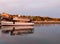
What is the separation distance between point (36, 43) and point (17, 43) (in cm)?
145

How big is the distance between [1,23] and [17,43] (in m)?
21.2

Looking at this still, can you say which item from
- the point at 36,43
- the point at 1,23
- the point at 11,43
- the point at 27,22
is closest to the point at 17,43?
the point at 11,43

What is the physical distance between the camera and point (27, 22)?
123 ft

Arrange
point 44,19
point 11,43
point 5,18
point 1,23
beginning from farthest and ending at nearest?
point 44,19 → point 5,18 → point 1,23 → point 11,43

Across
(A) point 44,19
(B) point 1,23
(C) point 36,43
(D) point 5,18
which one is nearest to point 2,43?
(C) point 36,43

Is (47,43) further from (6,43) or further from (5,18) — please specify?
(5,18)

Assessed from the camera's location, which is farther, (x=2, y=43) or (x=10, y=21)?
(x=10, y=21)

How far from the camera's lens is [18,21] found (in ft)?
121

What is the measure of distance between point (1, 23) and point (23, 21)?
4.85 meters

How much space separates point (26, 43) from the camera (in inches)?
551

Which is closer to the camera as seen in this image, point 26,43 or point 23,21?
point 26,43

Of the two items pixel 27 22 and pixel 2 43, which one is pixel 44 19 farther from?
pixel 2 43

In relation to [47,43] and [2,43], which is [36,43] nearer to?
[47,43]

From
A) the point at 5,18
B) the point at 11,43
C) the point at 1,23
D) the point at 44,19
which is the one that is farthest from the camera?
the point at 44,19
